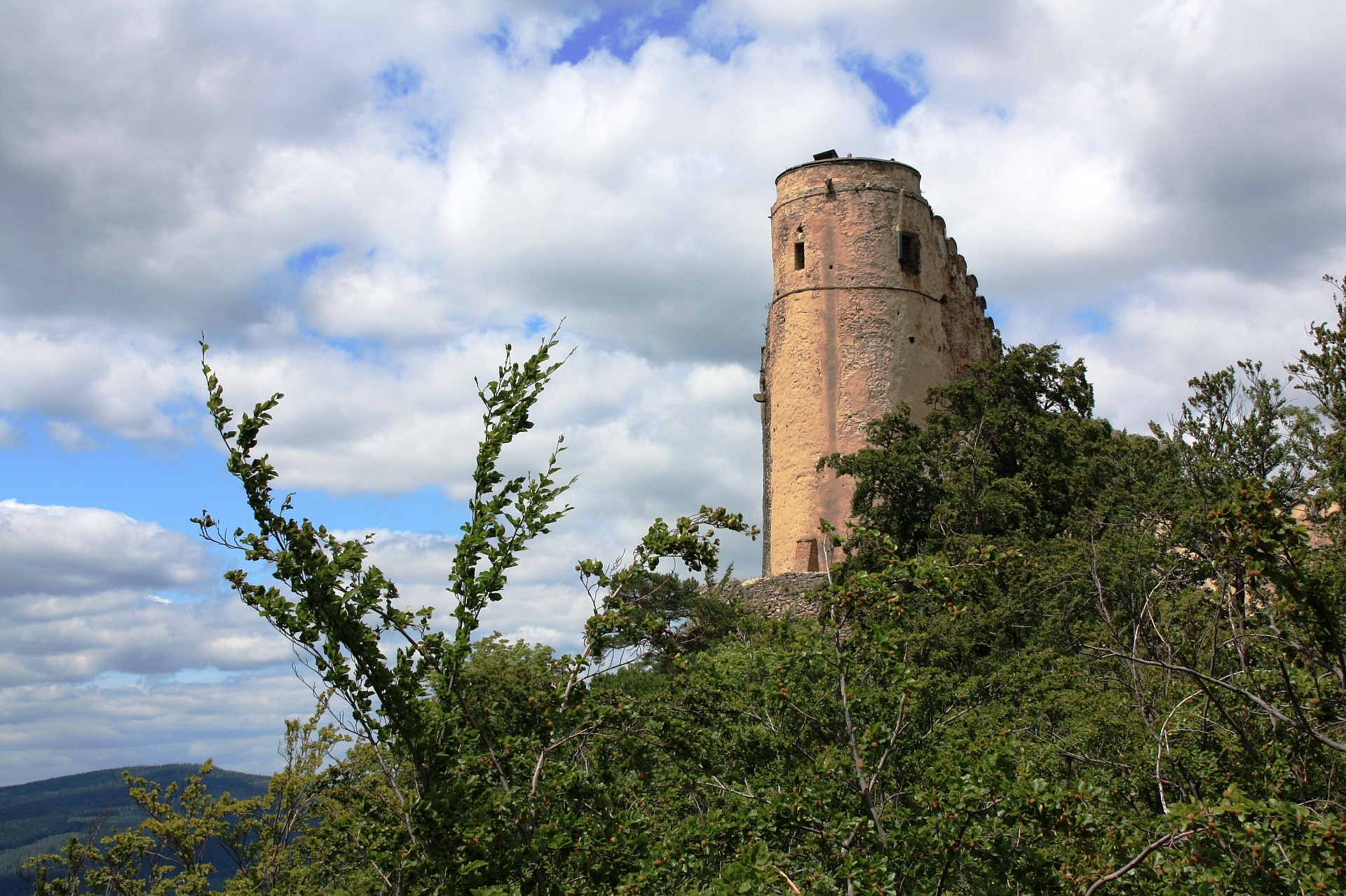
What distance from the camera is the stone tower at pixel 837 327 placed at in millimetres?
22484

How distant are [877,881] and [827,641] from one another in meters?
2.03

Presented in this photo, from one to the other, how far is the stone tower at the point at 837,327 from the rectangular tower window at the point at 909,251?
0.09ft

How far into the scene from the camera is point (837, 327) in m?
22.9

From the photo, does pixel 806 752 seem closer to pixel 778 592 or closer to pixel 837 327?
pixel 778 592

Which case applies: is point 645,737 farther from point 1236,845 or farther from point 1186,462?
point 1186,462

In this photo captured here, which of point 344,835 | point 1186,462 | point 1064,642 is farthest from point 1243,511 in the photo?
point 1186,462

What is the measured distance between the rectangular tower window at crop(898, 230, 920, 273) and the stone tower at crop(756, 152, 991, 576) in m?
0.03

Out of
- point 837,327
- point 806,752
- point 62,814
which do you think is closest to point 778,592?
point 837,327

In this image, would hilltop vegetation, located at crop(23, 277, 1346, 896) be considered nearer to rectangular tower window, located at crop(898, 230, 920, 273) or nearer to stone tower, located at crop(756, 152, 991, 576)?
stone tower, located at crop(756, 152, 991, 576)

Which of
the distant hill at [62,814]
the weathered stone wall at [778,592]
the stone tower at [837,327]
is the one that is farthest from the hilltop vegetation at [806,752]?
the distant hill at [62,814]

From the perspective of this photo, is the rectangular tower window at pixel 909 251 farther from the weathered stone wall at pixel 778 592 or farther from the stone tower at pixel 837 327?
the weathered stone wall at pixel 778 592

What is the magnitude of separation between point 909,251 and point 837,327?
2.37 metres

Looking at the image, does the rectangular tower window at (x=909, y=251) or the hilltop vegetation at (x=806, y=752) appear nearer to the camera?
the hilltop vegetation at (x=806, y=752)

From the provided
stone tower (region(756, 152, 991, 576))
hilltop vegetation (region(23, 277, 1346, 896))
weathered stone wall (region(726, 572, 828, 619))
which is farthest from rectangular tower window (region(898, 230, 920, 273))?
hilltop vegetation (region(23, 277, 1346, 896))
